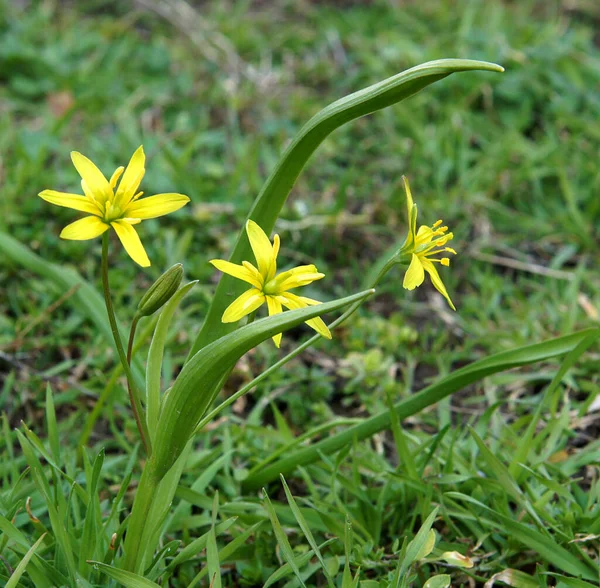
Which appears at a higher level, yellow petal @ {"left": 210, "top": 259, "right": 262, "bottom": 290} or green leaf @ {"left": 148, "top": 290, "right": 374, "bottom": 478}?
yellow petal @ {"left": 210, "top": 259, "right": 262, "bottom": 290}

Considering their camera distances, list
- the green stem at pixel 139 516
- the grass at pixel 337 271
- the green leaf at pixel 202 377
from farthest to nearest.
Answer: the grass at pixel 337 271 < the green stem at pixel 139 516 < the green leaf at pixel 202 377

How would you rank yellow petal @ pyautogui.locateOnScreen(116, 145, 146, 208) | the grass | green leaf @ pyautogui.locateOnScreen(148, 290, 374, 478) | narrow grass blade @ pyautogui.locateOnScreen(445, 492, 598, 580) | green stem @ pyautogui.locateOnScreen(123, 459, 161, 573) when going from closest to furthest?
1. green leaf @ pyautogui.locateOnScreen(148, 290, 374, 478)
2. yellow petal @ pyautogui.locateOnScreen(116, 145, 146, 208)
3. green stem @ pyautogui.locateOnScreen(123, 459, 161, 573)
4. narrow grass blade @ pyautogui.locateOnScreen(445, 492, 598, 580)
5. the grass

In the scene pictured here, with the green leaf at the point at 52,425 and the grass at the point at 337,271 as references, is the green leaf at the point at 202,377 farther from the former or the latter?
the green leaf at the point at 52,425

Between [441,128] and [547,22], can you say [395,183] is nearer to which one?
[441,128]

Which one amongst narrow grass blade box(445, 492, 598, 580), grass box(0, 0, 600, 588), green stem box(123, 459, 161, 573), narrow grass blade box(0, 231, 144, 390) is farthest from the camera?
narrow grass blade box(0, 231, 144, 390)

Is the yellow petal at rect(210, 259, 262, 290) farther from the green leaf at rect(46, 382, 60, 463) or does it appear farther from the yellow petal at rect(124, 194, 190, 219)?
the green leaf at rect(46, 382, 60, 463)

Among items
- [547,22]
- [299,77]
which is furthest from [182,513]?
[547,22]

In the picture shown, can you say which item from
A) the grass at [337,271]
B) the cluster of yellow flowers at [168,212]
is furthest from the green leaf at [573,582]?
the cluster of yellow flowers at [168,212]

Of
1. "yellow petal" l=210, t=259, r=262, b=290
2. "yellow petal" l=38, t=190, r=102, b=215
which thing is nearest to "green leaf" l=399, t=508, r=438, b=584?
"yellow petal" l=210, t=259, r=262, b=290
